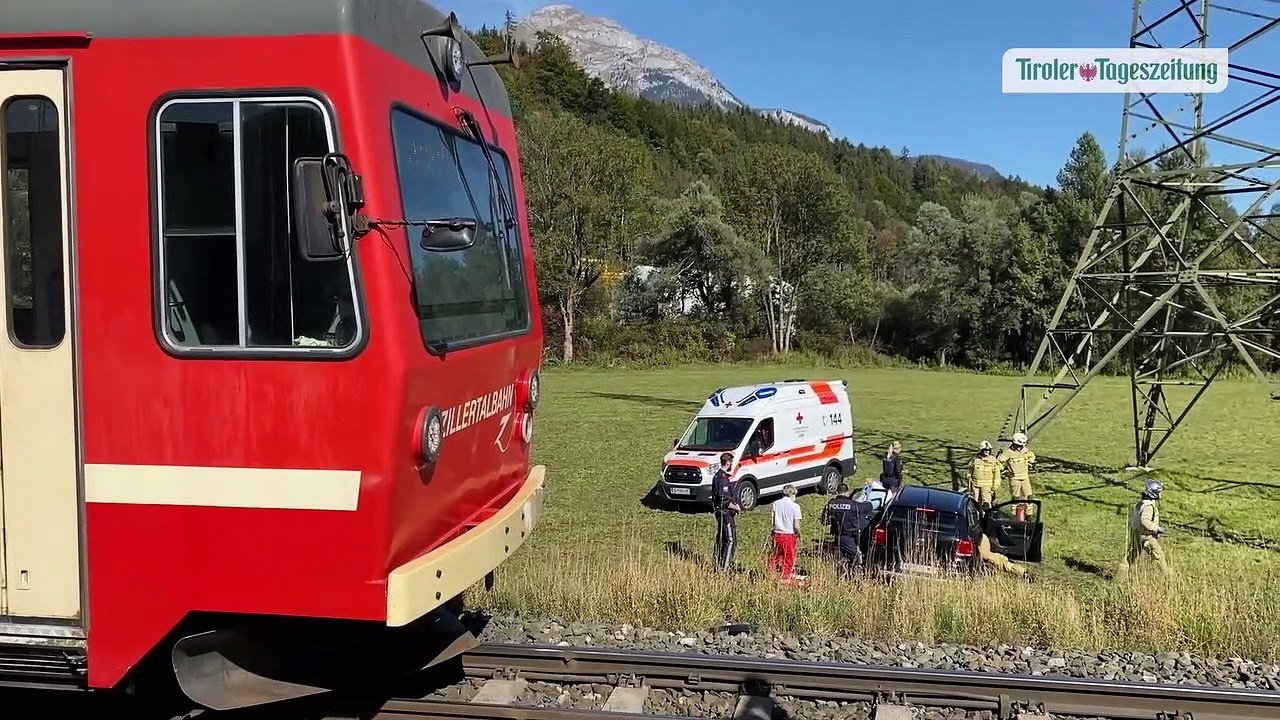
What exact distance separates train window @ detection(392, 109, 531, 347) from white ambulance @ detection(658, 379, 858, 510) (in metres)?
11.5

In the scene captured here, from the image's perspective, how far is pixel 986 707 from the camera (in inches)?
215

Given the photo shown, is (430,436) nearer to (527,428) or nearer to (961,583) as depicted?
(527,428)

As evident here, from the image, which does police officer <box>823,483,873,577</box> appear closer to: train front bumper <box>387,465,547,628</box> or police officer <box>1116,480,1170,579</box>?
police officer <box>1116,480,1170,579</box>

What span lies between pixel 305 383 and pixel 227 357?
0.36 m

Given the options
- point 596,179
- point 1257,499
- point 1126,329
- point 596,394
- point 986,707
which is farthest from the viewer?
point 596,179

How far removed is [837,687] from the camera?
5.62 m

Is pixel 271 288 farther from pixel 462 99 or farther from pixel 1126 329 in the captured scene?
pixel 1126 329

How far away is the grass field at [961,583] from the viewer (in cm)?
720

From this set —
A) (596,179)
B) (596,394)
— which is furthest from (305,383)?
(596,179)

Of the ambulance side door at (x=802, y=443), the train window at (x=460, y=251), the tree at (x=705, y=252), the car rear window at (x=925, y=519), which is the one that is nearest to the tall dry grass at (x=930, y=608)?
the car rear window at (x=925, y=519)

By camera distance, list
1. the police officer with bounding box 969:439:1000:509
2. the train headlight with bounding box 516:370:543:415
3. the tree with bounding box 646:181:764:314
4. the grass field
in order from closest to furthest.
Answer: the train headlight with bounding box 516:370:543:415 < the grass field < the police officer with bounding box 969:439:1000:509 < the tree with bounding box 646:181:764:314

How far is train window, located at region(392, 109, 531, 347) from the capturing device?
13.9ft

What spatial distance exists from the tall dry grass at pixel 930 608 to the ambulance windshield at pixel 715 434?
9173mm

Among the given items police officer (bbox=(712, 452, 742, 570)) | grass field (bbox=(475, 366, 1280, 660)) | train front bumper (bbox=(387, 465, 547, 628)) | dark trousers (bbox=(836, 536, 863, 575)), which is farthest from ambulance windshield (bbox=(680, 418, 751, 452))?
train front bumper (bbox=(387, 465, 547, 628))
